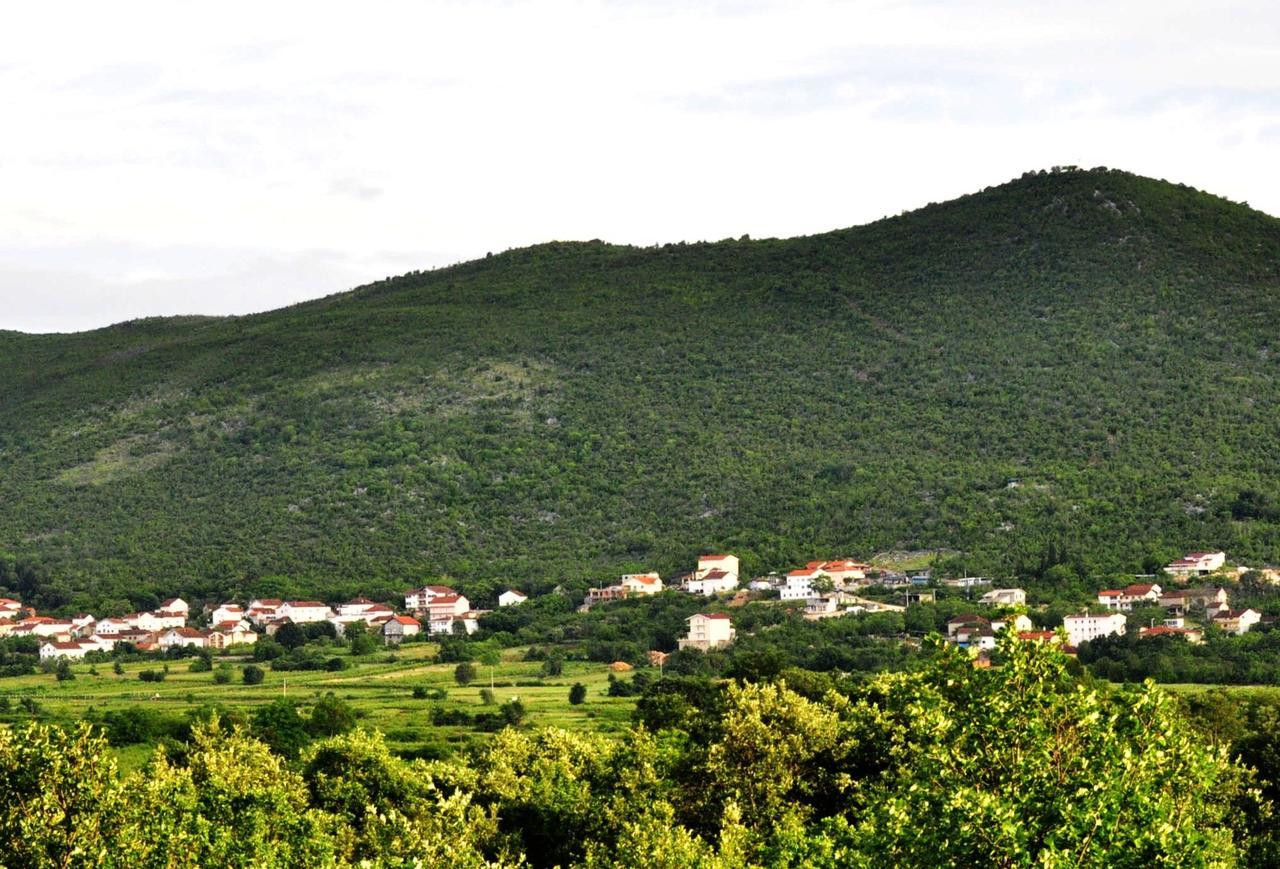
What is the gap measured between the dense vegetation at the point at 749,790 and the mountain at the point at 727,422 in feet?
213

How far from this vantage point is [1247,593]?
10138 cm

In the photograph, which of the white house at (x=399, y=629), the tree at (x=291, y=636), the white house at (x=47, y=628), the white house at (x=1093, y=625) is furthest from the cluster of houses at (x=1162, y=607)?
the white house at (x=47, y=628)

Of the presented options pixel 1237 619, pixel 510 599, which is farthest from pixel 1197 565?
pixel 510 599

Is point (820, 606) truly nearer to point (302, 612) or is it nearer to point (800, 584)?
point (800, 584)

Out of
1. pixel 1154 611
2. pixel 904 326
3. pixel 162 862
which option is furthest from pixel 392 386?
pixel 162 862

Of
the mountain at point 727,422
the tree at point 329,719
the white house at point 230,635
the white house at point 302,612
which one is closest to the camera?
the tree at point 329,719

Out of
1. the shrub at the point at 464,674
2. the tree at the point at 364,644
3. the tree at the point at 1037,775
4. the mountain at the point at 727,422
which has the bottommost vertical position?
the shrub at the point at 464,674

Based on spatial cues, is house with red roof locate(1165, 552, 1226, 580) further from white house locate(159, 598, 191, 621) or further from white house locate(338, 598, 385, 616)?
white house locate(159, 598, 191, 621)

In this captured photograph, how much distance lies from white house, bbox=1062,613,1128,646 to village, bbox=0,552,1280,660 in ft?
0.17

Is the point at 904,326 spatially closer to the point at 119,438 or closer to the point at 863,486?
the point at 863,486

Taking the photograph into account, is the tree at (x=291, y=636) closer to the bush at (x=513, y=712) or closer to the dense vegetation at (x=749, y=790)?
the bush at (x=513, y=712)

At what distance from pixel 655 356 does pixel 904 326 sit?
24414 millimetres

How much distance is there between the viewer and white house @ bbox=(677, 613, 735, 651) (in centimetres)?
10356

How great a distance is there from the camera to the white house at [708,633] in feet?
340
